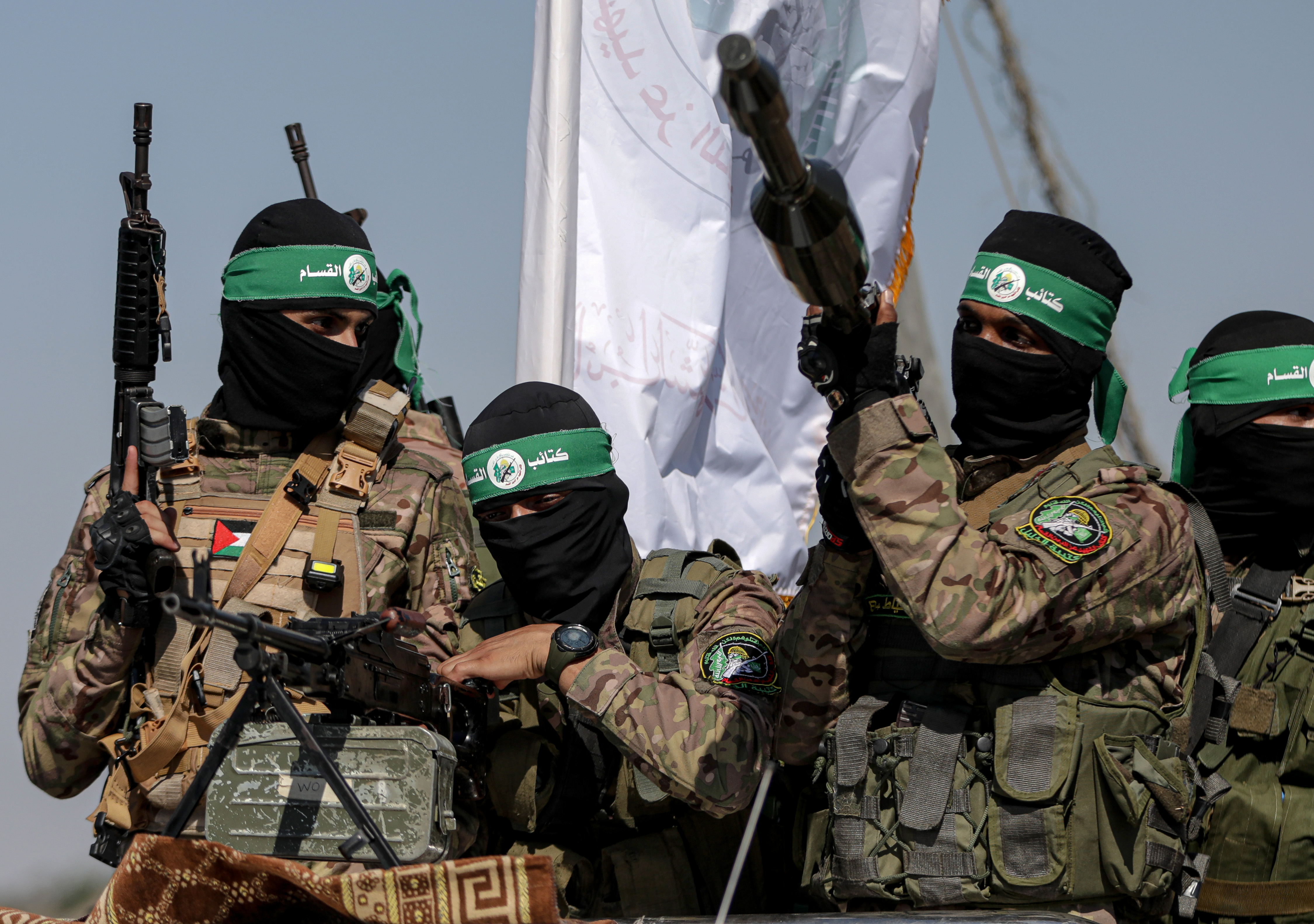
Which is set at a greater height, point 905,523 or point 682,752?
point 905,523

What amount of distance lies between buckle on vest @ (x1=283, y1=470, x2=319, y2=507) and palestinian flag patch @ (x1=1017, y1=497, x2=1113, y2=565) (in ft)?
6.64

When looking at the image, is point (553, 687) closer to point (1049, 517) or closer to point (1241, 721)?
point (1049, 517)

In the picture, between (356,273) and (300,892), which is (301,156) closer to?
(356,273)

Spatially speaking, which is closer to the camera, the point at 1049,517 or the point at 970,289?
the point at 1049,517

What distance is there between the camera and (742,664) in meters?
3.25

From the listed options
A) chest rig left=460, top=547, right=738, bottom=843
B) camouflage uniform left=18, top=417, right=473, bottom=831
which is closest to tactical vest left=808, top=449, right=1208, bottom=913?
chest rig left=460, top=547, right=738, bottom=843

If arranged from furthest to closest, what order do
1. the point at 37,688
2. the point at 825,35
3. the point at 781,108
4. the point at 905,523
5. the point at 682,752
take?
the point at 825,35
the point at 37,688
the point at 682,752
the point at 905,523
the point at 781,108

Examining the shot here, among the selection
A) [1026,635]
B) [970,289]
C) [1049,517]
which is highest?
[970,289]

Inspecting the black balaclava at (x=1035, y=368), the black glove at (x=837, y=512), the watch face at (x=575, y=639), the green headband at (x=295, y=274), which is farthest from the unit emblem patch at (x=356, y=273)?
the black balaclava at (x=1035, y=368)

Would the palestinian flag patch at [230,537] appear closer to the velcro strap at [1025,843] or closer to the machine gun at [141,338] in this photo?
the machine gun at [141,338]

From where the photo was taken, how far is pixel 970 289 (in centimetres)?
324

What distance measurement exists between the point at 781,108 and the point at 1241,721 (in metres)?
2.15

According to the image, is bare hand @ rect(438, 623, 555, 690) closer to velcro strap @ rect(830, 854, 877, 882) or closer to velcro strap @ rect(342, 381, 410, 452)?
velcro strap @ rect(830, 854, 877, 882)

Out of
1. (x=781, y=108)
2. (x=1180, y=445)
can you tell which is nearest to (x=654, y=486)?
(x=1180, y=445)
